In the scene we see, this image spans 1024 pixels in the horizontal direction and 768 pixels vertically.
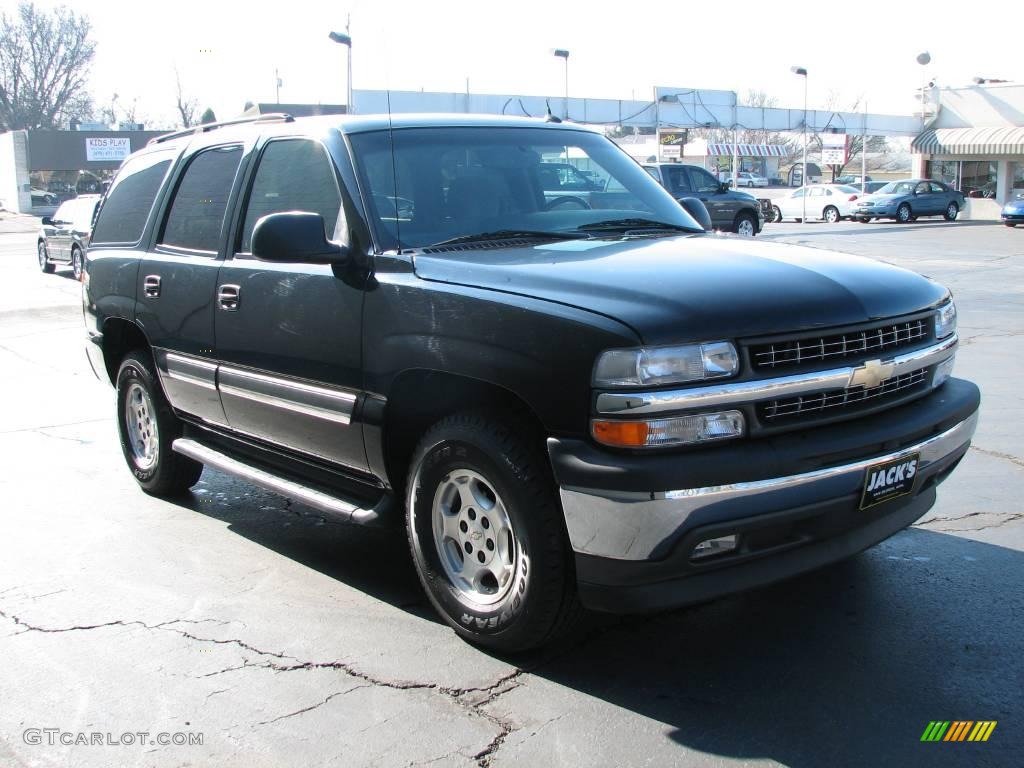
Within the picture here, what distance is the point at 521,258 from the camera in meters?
3.91

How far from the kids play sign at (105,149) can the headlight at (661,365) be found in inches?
2284

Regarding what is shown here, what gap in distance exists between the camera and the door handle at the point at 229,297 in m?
4.77

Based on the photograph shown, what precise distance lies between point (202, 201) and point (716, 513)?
3.36 metres

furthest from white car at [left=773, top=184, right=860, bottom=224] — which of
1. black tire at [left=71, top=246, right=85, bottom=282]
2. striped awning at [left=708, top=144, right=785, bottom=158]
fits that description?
striped awning at [left=708, top=144, right=785, bottom=158]

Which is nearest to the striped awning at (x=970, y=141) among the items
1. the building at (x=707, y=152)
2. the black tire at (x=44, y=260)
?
the building at (x=707, y=152)

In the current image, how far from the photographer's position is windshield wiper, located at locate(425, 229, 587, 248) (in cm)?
426

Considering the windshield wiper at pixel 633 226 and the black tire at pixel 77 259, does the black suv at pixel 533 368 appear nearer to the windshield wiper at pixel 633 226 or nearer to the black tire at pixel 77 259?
the windshield wiper at pixel 633 226

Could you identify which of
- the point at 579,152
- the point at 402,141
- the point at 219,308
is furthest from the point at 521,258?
the point at 219,308

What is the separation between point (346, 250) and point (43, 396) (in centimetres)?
608

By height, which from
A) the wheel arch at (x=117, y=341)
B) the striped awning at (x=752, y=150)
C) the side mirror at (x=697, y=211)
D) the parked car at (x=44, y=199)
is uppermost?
the striped awning at (x=752, y=150)

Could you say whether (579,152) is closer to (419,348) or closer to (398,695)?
(419,348)

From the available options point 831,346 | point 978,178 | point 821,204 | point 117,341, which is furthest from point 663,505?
point 978,178

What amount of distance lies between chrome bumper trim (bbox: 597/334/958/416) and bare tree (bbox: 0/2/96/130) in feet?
292

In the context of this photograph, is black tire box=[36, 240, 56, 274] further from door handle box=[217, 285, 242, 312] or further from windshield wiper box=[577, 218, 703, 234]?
windshield wiper box=[577, 218, 703, 234]
